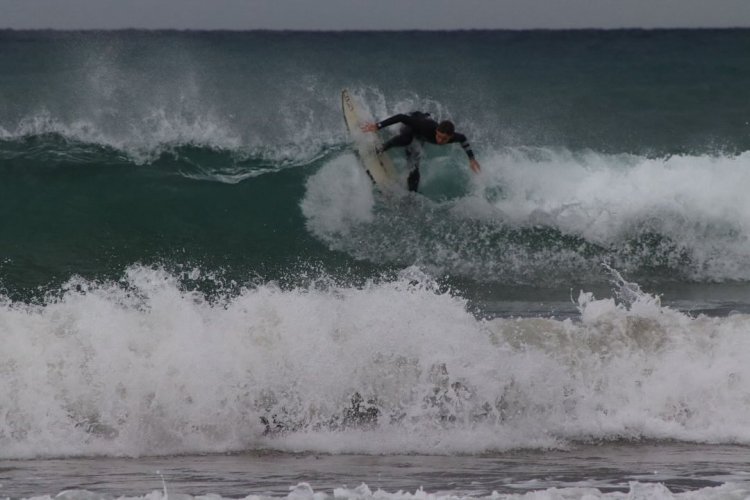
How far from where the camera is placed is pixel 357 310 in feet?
28.4

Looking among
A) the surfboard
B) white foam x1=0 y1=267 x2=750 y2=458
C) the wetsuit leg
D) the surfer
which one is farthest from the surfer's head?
white foam x1=0 y1=267 x2=750 y2=458

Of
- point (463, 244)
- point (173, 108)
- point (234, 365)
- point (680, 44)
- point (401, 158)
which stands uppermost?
point (680, 44)

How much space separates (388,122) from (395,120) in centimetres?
9

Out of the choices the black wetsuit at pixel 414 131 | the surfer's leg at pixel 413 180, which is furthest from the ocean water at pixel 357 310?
the black wetsuit at pixel 414 131

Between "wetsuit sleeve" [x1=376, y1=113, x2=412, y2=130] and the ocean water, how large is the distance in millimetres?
819

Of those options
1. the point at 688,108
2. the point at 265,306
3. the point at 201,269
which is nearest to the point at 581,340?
the point at 265,306

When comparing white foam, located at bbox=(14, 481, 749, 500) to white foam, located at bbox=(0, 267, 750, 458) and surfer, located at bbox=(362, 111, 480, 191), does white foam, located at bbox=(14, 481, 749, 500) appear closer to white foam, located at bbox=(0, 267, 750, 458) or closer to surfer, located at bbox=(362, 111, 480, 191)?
white foam, located at bbox=(0, 267, 750, 458)

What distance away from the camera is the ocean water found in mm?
7184

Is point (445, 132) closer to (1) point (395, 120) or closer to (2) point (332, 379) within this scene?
(1) point (395, 120)

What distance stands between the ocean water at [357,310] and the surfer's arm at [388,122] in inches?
29.3

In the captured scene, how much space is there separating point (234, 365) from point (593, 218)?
722 cm

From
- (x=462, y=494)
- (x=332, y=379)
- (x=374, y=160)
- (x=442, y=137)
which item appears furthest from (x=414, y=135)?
(x=462, y=494)

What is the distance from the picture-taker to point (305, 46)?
49188 millimetres

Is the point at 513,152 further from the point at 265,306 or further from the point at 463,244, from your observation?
the point at 265,306
